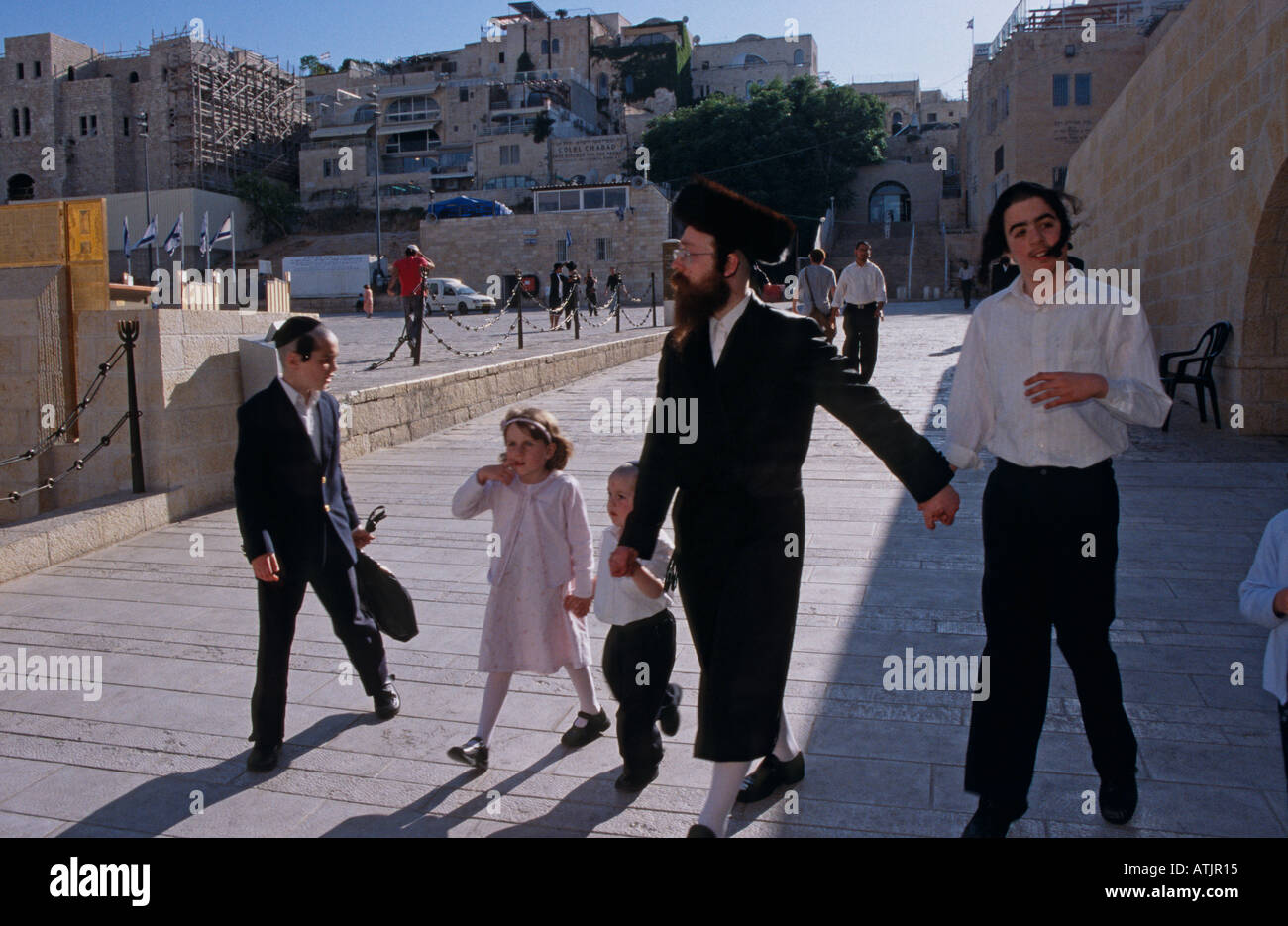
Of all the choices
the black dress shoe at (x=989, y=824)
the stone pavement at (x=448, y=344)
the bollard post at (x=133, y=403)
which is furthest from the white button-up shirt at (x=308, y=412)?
the stone pavement at (x=448, y=344)

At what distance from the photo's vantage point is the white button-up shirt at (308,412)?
3.83 meters

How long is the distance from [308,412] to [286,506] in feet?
1.17

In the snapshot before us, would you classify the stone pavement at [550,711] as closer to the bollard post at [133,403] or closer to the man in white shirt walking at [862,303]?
the bollard post at [133,403]

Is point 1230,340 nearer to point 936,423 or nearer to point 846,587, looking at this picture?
point 936,423

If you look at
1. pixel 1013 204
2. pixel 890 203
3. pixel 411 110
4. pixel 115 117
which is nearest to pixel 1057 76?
pixel 890 203

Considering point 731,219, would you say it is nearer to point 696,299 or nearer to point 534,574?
point 696,299

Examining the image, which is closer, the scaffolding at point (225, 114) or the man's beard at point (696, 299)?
the man's beard at point (696, 299)

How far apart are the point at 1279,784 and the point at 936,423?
7.41 metres

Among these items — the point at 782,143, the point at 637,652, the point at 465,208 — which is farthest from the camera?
the point at 782,143

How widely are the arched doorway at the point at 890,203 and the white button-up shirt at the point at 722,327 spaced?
63444mm

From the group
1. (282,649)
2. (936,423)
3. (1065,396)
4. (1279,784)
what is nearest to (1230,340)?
(936,423)

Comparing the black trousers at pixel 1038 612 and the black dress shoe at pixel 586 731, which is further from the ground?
the black trousers at pixel 1038 612

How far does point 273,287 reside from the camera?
938 cm

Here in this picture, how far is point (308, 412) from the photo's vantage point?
153 inches
